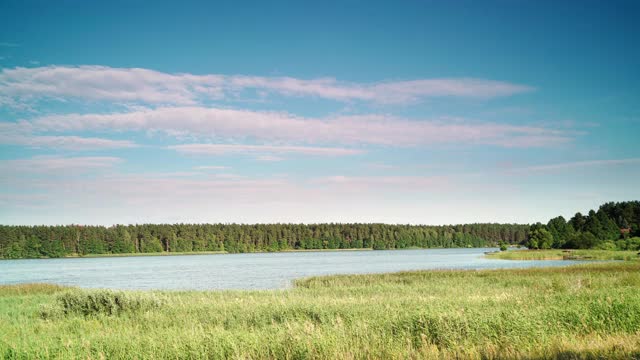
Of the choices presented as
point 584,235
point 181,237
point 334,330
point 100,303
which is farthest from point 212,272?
point 181,237

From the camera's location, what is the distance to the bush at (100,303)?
2467 cm

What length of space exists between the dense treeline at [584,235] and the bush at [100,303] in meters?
91.5

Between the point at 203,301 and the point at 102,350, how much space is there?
41.8 feet

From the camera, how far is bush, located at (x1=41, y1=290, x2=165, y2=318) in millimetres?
24672

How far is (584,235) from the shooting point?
10425 centimetres

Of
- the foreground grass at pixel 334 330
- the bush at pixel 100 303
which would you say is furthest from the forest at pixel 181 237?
the bush at pixel 100 303

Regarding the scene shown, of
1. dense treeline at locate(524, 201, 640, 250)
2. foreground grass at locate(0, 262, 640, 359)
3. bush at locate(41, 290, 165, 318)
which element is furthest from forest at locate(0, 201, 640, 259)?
bush at locate(41, 290, 165, 318)

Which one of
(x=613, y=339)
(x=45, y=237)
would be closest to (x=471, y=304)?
(x=613, y=339)

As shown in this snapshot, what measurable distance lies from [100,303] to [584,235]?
9886 cm

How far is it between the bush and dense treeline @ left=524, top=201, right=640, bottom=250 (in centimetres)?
9152

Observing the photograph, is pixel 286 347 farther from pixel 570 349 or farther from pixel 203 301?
pixel 203 301

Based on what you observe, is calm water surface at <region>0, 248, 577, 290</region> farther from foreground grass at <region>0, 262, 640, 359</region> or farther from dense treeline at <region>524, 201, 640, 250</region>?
foreground grass at <region>0, 262, 640, 359</region>

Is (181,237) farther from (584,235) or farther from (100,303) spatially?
(100,303)

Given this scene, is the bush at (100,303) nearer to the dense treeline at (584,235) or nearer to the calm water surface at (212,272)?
the calm water surface at (212,272)
